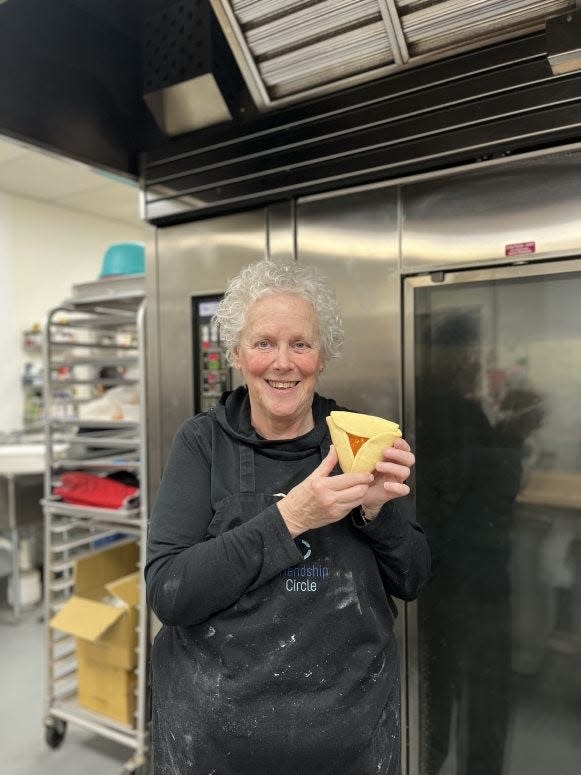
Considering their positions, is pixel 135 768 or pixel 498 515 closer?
pixel 498 515

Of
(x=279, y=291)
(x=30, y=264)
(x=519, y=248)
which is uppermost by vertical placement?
(x=30, y=264)

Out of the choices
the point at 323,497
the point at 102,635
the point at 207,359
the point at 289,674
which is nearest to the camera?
the point at 323,497

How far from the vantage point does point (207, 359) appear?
1996 millimetres

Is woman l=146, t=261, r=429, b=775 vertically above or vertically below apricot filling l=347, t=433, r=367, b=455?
below

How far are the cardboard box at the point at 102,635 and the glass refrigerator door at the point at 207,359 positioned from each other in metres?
0.88

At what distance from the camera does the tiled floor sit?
222 cm

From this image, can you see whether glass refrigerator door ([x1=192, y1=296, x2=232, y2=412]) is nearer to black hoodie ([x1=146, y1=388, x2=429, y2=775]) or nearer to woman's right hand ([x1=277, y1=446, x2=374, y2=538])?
black hoodie ([x1=146, y1=388, x2=429, y2=775])

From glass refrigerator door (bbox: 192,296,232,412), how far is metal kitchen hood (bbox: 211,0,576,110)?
0.75 m

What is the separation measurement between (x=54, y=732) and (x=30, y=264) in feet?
15.6

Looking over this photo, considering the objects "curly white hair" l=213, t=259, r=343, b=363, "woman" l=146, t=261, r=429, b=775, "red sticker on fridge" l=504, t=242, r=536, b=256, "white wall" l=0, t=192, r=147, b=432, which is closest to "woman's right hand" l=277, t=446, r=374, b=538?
"woman" l=146, t=261, r=429, b=775

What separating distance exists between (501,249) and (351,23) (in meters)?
0.72

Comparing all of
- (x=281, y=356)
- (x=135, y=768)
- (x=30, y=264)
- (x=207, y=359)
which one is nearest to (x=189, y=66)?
(x=207, y=359)

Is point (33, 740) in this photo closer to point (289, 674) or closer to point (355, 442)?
point (289, 674)

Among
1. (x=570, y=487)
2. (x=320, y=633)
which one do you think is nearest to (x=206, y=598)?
(x=320, y=633)
